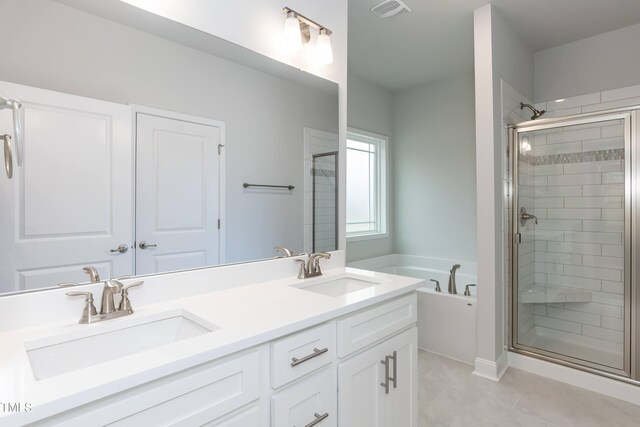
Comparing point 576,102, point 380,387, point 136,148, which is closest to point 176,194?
point 136,148

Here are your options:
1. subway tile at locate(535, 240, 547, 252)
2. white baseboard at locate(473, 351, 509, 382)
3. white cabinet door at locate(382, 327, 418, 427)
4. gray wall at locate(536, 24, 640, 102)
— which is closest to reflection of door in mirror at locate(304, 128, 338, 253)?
white cabinet door at locate(382, 327, 418, 427)

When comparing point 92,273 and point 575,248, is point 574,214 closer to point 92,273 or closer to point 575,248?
point 575,248

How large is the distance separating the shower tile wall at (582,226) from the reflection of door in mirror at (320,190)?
182 centimetres

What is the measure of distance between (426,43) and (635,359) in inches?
107

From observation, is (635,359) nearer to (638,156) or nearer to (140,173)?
(638,156)

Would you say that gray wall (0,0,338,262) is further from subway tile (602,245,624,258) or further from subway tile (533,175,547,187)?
subway tile (602,245,624,258)

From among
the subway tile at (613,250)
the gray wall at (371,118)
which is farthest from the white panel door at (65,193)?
the subway tile at (613,250)

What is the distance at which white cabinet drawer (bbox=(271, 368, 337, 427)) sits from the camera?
0.96 m

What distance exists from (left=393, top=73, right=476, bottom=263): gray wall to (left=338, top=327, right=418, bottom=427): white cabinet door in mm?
2265

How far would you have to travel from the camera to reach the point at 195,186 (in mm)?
1340

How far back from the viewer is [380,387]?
1.34 meters

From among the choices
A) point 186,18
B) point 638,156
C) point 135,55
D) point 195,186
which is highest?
point 186,18

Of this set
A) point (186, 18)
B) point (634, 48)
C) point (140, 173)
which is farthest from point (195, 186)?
point (634, 48)

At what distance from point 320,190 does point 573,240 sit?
2242mm
